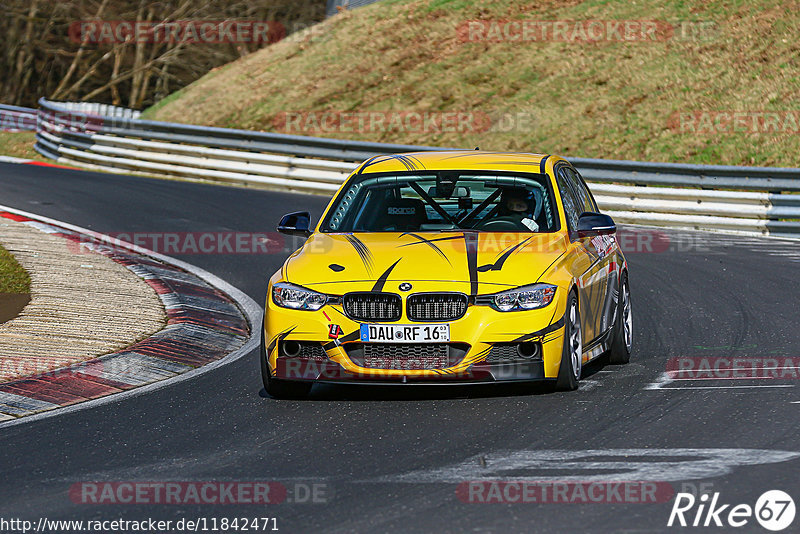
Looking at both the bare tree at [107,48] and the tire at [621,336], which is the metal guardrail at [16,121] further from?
the tire at [621,336]

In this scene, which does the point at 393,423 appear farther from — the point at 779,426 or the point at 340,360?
the point at 779,426

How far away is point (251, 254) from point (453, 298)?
8210 millimetres

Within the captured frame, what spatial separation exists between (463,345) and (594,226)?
5.28 ft

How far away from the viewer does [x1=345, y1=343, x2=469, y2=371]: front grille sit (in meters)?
7.95

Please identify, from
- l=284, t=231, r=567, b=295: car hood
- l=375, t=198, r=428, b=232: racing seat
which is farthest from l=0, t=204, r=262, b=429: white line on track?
l=375, t=198, r=428, b=232: racing seat

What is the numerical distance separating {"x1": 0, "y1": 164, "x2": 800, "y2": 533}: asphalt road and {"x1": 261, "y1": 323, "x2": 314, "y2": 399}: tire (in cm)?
13

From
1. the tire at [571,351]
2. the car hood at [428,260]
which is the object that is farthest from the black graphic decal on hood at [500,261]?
the tire at [571,351]

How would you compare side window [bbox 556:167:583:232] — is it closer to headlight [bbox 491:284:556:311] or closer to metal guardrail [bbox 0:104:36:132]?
headlight [bbox 491:284:556:311]

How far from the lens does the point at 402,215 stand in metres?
9.37

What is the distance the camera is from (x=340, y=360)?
8.04 meters

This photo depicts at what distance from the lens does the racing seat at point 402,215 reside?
30.4ft

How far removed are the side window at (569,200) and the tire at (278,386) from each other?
2.25 m

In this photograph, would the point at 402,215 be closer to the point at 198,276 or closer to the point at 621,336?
the point at 621,336

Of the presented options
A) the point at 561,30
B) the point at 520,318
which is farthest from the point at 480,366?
the point at 561,30
